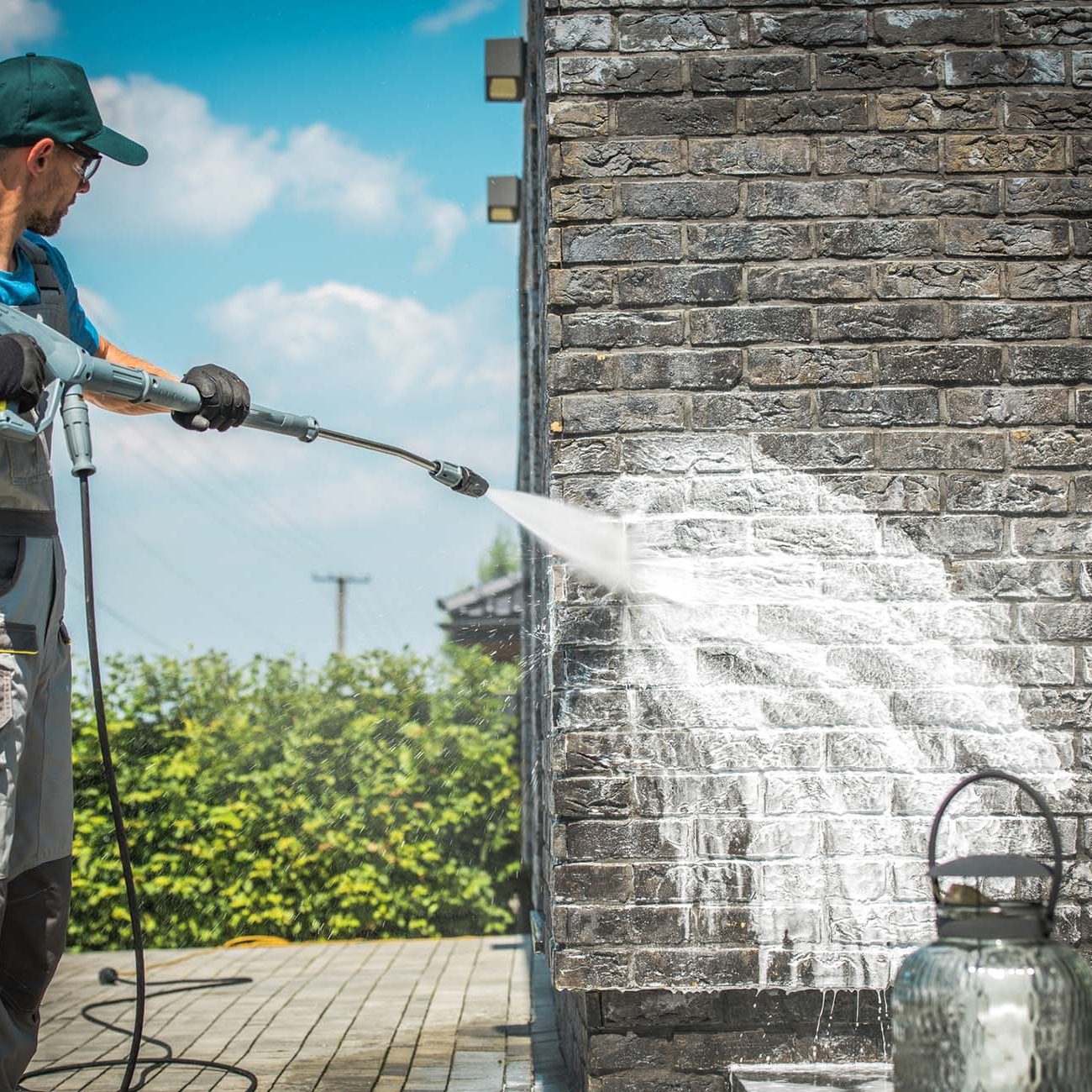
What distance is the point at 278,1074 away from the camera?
3.52 m

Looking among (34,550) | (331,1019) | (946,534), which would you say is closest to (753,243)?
(946,534)

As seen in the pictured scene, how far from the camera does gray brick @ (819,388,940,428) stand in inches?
109

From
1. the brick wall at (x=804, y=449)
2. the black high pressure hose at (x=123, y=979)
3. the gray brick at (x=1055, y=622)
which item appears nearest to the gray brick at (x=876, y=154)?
the brick wall at (x=804, y=449)

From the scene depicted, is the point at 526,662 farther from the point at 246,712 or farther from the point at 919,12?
the point at 919,12

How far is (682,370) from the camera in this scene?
2.79 metres

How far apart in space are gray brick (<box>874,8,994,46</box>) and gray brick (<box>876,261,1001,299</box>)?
1.75 ft

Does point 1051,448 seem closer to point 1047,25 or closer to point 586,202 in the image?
point 1047,25

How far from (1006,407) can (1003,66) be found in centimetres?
81

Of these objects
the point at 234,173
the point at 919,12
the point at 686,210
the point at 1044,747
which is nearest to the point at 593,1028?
the point at 1044,747

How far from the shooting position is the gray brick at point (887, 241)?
Result: 281cm

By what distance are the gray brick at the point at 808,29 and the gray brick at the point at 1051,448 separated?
102 centimetres

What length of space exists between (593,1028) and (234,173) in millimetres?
49439

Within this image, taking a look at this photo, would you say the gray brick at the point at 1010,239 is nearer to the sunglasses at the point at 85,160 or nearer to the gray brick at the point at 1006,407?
the gray brick at the point at 1006,407

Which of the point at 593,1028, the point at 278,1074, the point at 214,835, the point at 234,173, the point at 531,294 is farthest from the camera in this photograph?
the point at 234,173
